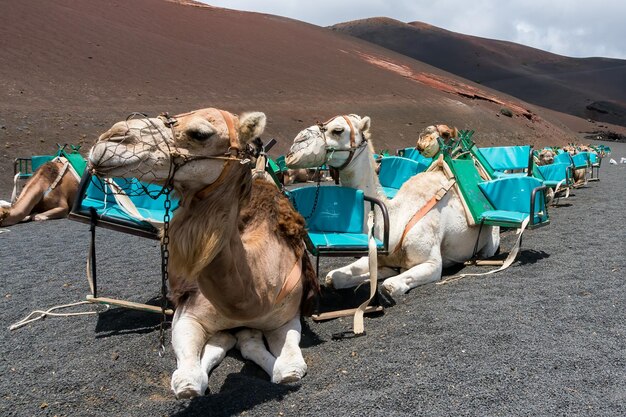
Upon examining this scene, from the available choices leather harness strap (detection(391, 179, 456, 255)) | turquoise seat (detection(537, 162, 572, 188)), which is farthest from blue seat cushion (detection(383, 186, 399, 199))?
turquoise seat (detection(537, 162, 572, 188))

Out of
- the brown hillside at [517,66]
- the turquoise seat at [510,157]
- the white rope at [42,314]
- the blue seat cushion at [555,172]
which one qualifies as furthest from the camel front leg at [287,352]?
the brown hillside at [517,66]

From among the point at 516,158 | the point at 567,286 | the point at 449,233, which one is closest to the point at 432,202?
the point at 449,233

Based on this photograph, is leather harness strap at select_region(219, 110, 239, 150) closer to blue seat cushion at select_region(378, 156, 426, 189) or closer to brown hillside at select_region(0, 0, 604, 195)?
blue seat cushion at select_region(378, 156, 426, 189)

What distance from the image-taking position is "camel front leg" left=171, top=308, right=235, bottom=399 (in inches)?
107

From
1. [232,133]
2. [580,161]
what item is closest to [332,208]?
[232,133]

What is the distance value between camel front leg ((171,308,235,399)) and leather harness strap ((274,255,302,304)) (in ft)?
1.52

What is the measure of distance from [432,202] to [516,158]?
15.6 feet

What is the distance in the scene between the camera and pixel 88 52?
2823 cm

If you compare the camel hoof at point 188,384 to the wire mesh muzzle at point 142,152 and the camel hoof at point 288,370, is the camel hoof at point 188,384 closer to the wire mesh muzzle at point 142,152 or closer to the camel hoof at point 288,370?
the camel hoof at point 288,370

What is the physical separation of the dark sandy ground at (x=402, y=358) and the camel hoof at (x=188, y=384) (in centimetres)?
12

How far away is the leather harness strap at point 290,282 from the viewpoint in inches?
133

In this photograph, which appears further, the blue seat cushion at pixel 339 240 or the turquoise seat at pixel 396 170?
the turquoise seat at pixel 396 170

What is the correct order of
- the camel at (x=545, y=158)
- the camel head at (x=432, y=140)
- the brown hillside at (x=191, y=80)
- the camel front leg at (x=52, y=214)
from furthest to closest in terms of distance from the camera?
the brown hillside at (x=191, y=80) → the camel at (x=545, y=158) → the camel front leg at (x=52, y=214) → the camel head at (x=432, y=140)

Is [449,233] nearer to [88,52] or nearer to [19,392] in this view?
[19,392]
